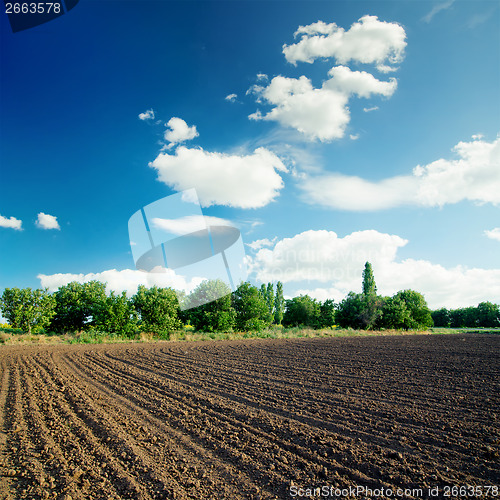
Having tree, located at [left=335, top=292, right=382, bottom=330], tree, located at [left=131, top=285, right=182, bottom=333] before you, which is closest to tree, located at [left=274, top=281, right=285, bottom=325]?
tree, located at [left=335, top=292, right=382, bottom=330]

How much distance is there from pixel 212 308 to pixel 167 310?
5476 millimetres

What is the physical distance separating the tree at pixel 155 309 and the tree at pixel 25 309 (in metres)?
8.77

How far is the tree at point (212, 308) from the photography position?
35.4 meters

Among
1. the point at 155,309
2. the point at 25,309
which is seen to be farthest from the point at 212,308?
the point at 25,309

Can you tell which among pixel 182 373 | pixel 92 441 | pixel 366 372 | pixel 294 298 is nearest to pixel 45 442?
pixel 92 441

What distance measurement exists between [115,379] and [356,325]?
166ft

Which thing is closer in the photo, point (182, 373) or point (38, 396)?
point (38, 396)

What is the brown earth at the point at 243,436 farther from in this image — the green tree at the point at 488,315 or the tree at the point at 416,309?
the green tree at the point at 488,315

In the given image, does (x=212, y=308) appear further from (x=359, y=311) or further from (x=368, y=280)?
(x=368, y=280)

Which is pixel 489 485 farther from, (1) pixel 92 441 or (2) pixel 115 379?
(2) pixel 115 379

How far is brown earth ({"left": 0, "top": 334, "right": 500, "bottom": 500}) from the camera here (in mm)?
3758

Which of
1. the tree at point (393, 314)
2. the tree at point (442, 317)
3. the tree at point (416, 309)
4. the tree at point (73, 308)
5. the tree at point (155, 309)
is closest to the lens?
the tree at point (155, 309)

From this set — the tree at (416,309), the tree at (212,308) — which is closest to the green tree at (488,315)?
the tree at (416,309)

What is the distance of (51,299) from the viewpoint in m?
32.2
